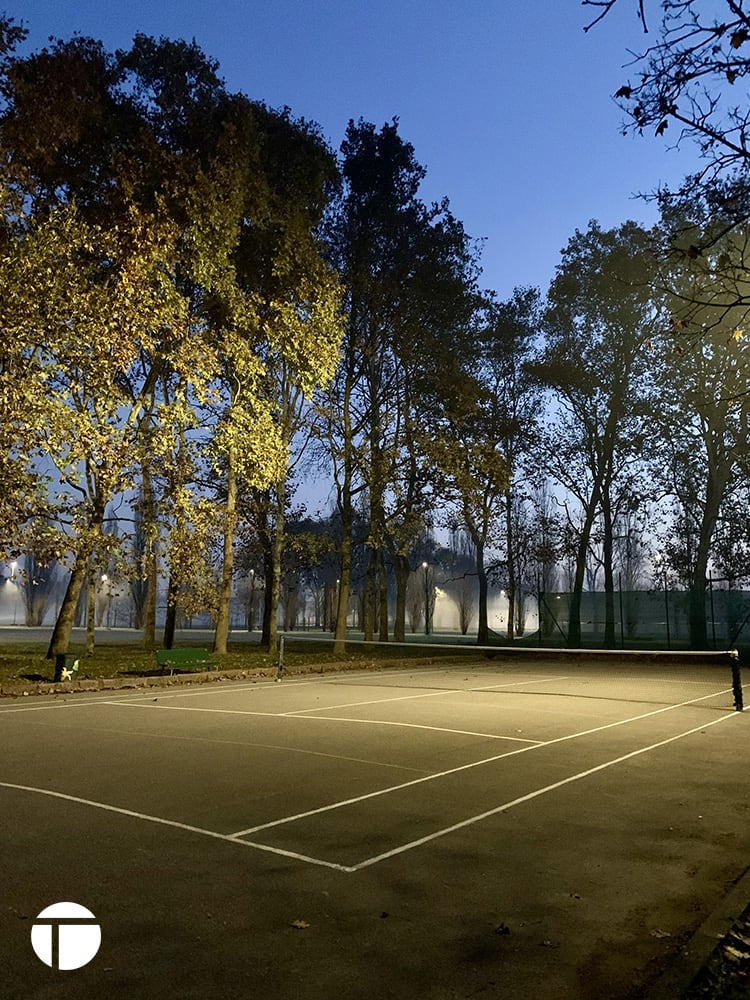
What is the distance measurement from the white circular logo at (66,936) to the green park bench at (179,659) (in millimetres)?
16056

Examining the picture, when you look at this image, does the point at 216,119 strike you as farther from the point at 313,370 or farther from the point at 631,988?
the point at 631,988

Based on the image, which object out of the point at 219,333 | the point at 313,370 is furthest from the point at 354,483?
the point at 219,333

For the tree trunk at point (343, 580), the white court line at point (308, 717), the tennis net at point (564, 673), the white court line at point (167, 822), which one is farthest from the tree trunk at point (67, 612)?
the white court line at point (167, 822)

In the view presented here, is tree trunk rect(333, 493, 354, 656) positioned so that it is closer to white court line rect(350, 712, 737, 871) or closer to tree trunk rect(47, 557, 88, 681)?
tree trunk rect(47, 557, 88, 681)

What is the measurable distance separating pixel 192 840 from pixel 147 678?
545 inches

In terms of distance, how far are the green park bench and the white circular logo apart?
16.1 meters

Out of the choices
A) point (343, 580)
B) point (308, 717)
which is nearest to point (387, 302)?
point (343, 580)

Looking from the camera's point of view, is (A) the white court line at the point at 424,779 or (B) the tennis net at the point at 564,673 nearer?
(A) the white court line at the point at 424,779

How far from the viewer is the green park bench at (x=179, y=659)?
2109cm

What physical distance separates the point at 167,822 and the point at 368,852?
1853mm

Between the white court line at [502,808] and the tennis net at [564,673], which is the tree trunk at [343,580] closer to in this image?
the tennis net at [564,673]

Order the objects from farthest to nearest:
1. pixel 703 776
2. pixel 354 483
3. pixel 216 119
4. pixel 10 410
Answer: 1. pixel 354 483
2. pixel 216 119
3. pixel 10 410
4. pixel 703 776

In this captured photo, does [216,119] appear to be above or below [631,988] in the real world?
above

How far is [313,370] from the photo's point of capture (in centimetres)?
2783
